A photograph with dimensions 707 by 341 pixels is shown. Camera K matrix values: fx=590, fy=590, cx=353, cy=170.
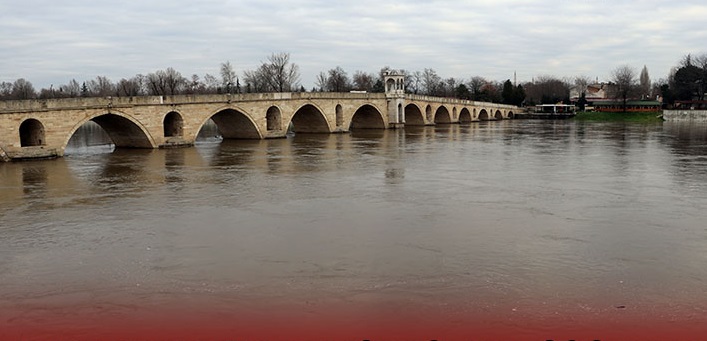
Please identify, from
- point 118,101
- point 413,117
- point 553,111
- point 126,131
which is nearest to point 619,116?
point 553,111

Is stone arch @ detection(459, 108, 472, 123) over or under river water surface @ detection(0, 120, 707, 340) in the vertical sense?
over

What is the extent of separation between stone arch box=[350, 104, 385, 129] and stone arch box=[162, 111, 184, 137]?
1815cm

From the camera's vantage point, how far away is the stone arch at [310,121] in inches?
1494

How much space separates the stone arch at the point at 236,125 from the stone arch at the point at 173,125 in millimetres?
3374

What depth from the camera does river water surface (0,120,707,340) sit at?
6.31 meters

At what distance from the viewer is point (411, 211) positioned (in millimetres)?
11727

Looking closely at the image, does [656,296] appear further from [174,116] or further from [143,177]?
[174,116]

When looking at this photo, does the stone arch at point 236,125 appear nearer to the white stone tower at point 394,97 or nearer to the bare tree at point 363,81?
the white stone tower at point 394,97

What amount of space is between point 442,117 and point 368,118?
13.6m

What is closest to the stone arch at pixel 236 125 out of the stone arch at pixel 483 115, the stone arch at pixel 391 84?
the stone arch at pixel 391 84

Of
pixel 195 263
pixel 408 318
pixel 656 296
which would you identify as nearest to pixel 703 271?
pixel 656 296

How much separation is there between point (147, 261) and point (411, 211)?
17.2ft

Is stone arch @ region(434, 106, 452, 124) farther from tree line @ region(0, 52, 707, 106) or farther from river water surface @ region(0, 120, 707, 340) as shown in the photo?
river water surface @ region(0, 120, 707, 340)

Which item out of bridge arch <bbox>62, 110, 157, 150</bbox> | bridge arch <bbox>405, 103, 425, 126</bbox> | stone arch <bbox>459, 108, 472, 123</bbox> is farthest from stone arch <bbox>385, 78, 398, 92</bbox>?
bridge arch <bbox>62, 110, 157, 150</bbox>
